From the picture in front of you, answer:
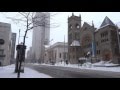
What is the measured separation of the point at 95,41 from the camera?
5038 cm

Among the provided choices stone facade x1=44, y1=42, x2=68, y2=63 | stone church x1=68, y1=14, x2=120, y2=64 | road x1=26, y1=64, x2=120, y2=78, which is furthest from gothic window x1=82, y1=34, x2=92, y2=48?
road x1=26, y1=64, x2=120, y2=78

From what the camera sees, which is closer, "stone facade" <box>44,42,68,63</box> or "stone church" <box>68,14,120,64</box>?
"stone church" <box>68,14,120,64</box>

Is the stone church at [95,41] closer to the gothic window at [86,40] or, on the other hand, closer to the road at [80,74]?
the gothic window at [86,40]

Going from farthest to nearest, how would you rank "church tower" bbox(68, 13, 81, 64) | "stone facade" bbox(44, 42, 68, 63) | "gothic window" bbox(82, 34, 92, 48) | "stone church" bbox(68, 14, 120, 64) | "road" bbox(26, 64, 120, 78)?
"stone facade" bbox(44, 42, 68, 63) → "church tower" bbox(68, 13, 81, 64) → "gothic window" bbox(82, 34, 92, 48) → "stone church" bbox(68, 14, 120, 64) → "road" bbox(26, 64, 120, 78)

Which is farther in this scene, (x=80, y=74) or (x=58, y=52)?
(x=58, y=52)

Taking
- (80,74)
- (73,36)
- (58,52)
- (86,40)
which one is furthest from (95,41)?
(58,52)

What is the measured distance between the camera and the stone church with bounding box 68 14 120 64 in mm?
43281

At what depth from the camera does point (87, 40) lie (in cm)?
5506

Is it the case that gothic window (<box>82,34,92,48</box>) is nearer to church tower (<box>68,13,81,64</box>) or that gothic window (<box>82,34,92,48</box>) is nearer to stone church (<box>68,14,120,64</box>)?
stone church (<box>68,14,120,64</box>)

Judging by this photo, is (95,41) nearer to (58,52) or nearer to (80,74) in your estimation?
(80,74)

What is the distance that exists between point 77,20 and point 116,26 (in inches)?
830

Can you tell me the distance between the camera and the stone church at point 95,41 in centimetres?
4328
